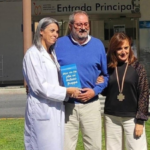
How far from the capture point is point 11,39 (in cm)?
1934

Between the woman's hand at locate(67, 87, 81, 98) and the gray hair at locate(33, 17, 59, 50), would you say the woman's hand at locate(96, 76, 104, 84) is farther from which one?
the gray hair at locate(33, 17, 59, 50)

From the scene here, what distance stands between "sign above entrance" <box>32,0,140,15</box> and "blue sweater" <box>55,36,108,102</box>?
1448 cm

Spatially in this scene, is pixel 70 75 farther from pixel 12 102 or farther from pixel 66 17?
pixel 66 17

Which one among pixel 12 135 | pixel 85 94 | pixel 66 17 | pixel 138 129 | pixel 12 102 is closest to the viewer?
pixel 85 94

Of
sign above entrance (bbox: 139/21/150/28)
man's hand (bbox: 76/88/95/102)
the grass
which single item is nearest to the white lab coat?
man's hand (bbox: 76/88/95/102)

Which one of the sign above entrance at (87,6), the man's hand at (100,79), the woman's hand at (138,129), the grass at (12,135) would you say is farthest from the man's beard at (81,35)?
the sign above entrance at (87,6)

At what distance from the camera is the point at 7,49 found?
19.4 metres

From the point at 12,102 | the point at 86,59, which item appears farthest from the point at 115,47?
the point at 12,102

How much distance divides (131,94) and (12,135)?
3.82 metres

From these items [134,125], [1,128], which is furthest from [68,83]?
[1,128]

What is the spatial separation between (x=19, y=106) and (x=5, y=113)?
1.25 m

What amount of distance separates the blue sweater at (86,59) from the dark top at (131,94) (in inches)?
5.6

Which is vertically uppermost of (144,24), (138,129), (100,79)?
(144,24)

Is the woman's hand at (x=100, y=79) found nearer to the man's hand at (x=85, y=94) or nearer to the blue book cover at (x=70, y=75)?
the man's hand at (x=85, y=94)
